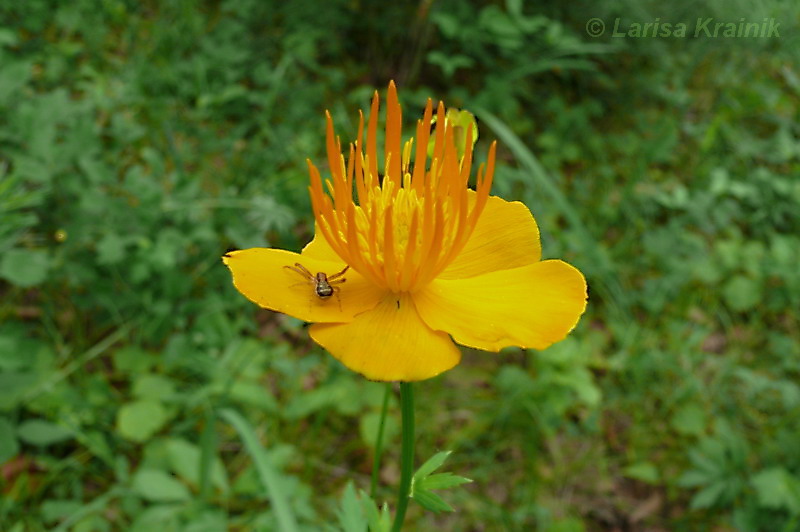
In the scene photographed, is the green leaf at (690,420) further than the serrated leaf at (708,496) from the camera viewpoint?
Yes

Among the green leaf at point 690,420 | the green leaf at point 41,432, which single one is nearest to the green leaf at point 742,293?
the green leaf at point 690,420

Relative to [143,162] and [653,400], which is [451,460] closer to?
[653,400]

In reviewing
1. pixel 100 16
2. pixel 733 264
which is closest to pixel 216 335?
pixel 100 16

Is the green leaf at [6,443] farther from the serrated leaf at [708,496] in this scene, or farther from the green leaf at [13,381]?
the serrated leaf at [708,496]

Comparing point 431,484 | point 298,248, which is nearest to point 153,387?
point 298,248

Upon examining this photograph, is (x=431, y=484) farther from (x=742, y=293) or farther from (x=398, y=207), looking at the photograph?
(x=742, y=293)

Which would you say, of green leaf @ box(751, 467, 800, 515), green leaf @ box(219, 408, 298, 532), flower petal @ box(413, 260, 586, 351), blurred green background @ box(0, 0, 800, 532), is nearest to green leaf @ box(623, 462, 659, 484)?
blurred green background @ box(0, 0, 800, 532)
